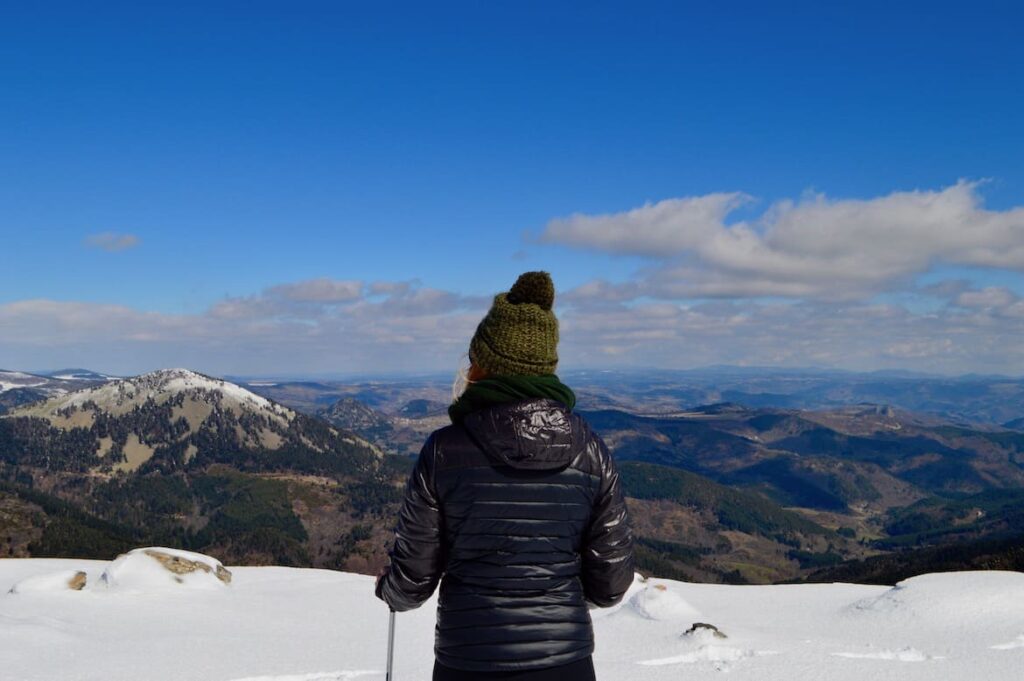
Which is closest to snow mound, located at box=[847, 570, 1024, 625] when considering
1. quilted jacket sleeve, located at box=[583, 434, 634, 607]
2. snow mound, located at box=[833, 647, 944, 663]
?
snow mound, located at box=[833, 647, 944, 663]

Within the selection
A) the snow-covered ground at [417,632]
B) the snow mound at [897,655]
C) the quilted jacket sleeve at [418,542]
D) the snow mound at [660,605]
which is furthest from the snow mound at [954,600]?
the quilted jacket sleeve at [418,542]

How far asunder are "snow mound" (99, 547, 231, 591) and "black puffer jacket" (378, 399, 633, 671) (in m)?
Result: 19.9

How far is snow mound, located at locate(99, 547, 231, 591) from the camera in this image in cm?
2012

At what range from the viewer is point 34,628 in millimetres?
14398

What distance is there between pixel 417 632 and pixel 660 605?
6.98 m

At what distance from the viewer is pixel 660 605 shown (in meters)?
18.8

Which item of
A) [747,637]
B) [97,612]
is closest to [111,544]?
[97,612]

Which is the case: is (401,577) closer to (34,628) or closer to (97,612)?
(34,628)

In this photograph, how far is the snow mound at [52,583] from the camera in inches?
747

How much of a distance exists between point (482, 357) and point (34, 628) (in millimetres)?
15738

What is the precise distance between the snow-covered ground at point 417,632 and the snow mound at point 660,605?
0.17ft

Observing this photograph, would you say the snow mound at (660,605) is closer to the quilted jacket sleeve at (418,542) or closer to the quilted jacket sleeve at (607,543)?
the quilted jacket sleeve at (607,543)

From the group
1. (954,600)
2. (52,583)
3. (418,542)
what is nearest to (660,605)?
(954,600)

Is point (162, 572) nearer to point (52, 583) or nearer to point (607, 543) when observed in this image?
point (52, 583)
